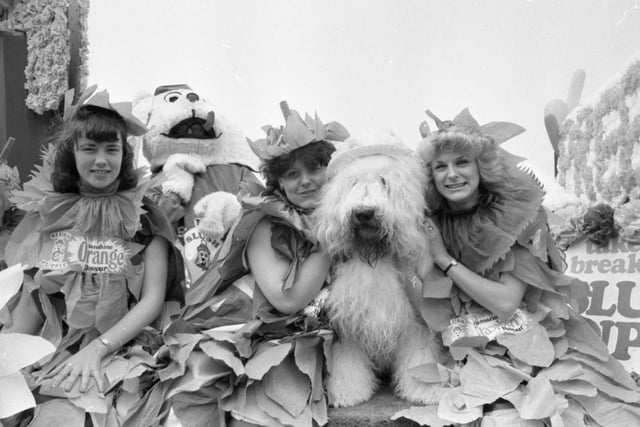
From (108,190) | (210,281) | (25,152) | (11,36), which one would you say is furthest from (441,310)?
(11,36)

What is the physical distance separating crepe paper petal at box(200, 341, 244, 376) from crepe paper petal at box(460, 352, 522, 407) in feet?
1.92

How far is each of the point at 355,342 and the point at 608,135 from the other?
131 centimetres

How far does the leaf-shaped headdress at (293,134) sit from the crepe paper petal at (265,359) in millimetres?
581

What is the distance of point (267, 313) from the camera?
1.71m

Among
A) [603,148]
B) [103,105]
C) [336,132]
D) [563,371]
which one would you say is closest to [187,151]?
[103,105]

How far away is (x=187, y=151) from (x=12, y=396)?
219 centimetres

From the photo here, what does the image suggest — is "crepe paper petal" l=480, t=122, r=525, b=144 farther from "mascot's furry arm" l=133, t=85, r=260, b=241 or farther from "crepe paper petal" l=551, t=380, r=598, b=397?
"mascot's furry arm" l=133, t=85, r=260, b=241

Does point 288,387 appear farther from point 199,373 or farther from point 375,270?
point 375,270

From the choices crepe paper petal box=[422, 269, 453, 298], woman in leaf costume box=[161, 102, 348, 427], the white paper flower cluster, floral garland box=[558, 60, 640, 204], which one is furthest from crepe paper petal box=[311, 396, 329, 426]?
the white paper flower cluster

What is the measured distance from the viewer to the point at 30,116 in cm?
285

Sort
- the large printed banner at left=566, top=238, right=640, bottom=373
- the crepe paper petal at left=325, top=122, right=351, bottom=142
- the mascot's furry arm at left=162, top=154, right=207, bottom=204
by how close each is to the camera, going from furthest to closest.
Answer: the mascot's furry arm at left=162, top=154, right=207, bottom=204, the large printed banner at left=566, top=238, right=640, bottom=373, the crepe paper petal at left=325, top=122, right=351, bottom=142

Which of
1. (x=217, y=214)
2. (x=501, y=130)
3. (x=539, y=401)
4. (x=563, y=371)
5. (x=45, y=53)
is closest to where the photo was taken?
(x=539, y=401)

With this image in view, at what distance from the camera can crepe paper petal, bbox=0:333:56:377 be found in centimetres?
105

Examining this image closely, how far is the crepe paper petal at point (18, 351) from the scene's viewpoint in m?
1.05
